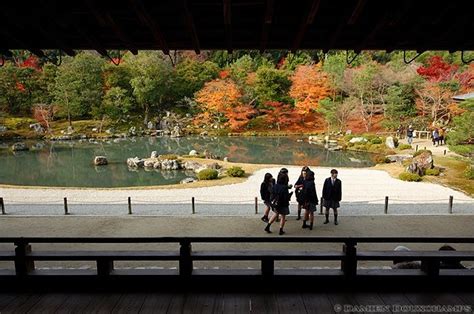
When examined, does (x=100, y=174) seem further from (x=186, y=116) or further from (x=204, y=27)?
(x=186, y=116)

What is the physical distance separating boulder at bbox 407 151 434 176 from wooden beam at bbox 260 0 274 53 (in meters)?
13.6

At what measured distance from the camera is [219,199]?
11.3 metres

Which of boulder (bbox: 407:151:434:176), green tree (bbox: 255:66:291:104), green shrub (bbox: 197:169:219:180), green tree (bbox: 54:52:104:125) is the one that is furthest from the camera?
green tree (bbox: 255:66:291:104)

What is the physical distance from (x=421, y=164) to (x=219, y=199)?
9.88 m

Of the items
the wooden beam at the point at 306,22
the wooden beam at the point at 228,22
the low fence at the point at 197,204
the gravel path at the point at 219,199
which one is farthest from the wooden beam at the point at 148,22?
the gravel path at the point at 219,199

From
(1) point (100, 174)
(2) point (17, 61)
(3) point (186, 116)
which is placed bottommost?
(1) point (100, 174)

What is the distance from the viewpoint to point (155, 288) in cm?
333

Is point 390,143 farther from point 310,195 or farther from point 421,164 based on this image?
point 310,195

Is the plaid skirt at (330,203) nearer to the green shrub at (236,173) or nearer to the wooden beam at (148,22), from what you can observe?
the wooden beam at (148,22)

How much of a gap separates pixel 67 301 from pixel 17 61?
1833 inches

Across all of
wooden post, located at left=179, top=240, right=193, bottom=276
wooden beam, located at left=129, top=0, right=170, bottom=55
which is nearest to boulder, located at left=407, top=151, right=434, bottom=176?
wooden beam, located at left=129, top=0, right=170, bottom=55

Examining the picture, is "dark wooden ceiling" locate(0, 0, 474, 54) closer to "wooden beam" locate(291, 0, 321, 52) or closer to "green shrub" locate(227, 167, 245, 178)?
"wooden beam" locate(291, 0, 321, 52)

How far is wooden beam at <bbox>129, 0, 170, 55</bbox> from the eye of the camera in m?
2.98


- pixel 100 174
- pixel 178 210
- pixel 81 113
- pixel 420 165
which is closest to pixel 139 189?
pixel 178 210
